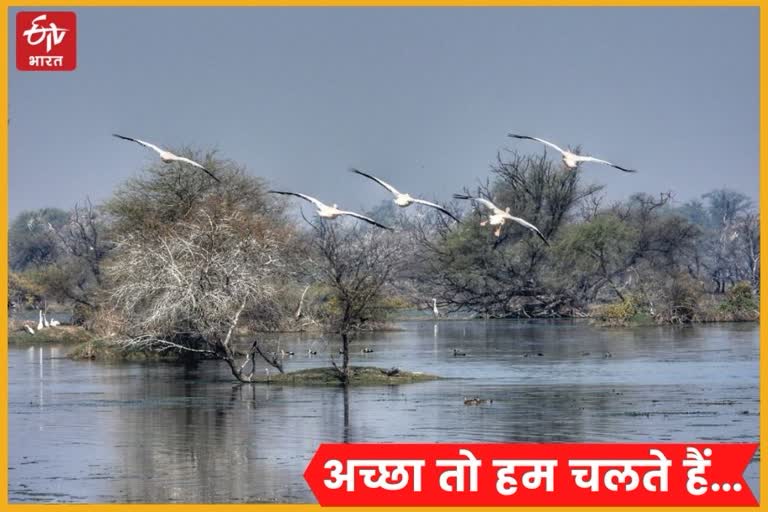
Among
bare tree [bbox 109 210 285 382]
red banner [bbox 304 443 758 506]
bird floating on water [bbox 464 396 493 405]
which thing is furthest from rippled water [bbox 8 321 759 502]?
red banner [bbox 304 443 758 506]

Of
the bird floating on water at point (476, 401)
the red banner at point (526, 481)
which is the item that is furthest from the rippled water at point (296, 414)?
the red banner at point (526, 481)

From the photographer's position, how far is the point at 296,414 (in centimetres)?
2920

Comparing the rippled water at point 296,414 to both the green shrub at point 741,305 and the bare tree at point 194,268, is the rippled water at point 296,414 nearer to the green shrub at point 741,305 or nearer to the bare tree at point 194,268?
the bare tree at point 194,268

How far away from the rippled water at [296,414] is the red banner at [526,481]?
1571 mm

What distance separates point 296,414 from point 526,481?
34.8 ft

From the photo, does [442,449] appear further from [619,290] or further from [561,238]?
[561,238]

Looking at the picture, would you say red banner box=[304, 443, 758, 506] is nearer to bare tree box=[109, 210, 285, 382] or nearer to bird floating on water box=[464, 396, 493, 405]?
bird floating on water box=[464, 396, 493, 405]

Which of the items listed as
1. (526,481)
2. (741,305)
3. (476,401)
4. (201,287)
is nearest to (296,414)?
(476,401)

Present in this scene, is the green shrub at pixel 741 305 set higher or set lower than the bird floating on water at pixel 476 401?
higher

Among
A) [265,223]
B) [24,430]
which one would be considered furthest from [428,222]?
[24,430]

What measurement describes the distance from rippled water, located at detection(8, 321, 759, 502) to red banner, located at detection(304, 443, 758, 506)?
1571mm

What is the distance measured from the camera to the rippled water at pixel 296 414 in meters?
22.1

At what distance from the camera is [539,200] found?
84.2 m

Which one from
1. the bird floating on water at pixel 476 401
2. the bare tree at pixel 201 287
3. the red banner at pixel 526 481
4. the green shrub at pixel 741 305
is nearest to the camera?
the red banner at pixel 526 481
